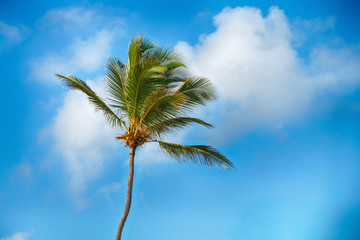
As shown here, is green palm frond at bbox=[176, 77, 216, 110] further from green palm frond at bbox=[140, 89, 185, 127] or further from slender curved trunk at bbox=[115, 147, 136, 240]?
slender curved trunk at bbox=[115, 147, 136, 240]

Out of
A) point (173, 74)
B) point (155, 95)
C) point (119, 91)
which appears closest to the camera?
point (155, 95)

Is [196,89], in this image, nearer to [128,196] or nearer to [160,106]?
[160,106]

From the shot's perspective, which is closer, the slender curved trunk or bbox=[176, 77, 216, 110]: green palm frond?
the slender curved trunk

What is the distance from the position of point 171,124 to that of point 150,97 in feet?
4.37

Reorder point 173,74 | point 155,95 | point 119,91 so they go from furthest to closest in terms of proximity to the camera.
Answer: point 173,74 → point 119,91 → point 155,95

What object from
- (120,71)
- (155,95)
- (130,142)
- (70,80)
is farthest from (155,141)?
(70,80)

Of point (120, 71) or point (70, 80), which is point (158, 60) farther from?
point (70, 80)

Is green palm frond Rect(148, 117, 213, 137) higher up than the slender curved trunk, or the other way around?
green palm frond Rect(148, 117, 213, 137)

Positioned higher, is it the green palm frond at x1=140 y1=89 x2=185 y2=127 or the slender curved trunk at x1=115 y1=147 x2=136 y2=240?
the green palm frond at x1=140 y1=89 x2=185 y2=127

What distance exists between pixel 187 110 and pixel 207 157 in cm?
166

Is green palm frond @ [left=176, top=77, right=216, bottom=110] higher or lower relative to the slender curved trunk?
higher

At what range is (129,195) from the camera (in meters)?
11.3

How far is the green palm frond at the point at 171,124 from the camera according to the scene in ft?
39.1

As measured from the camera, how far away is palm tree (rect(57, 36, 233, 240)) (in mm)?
11203
